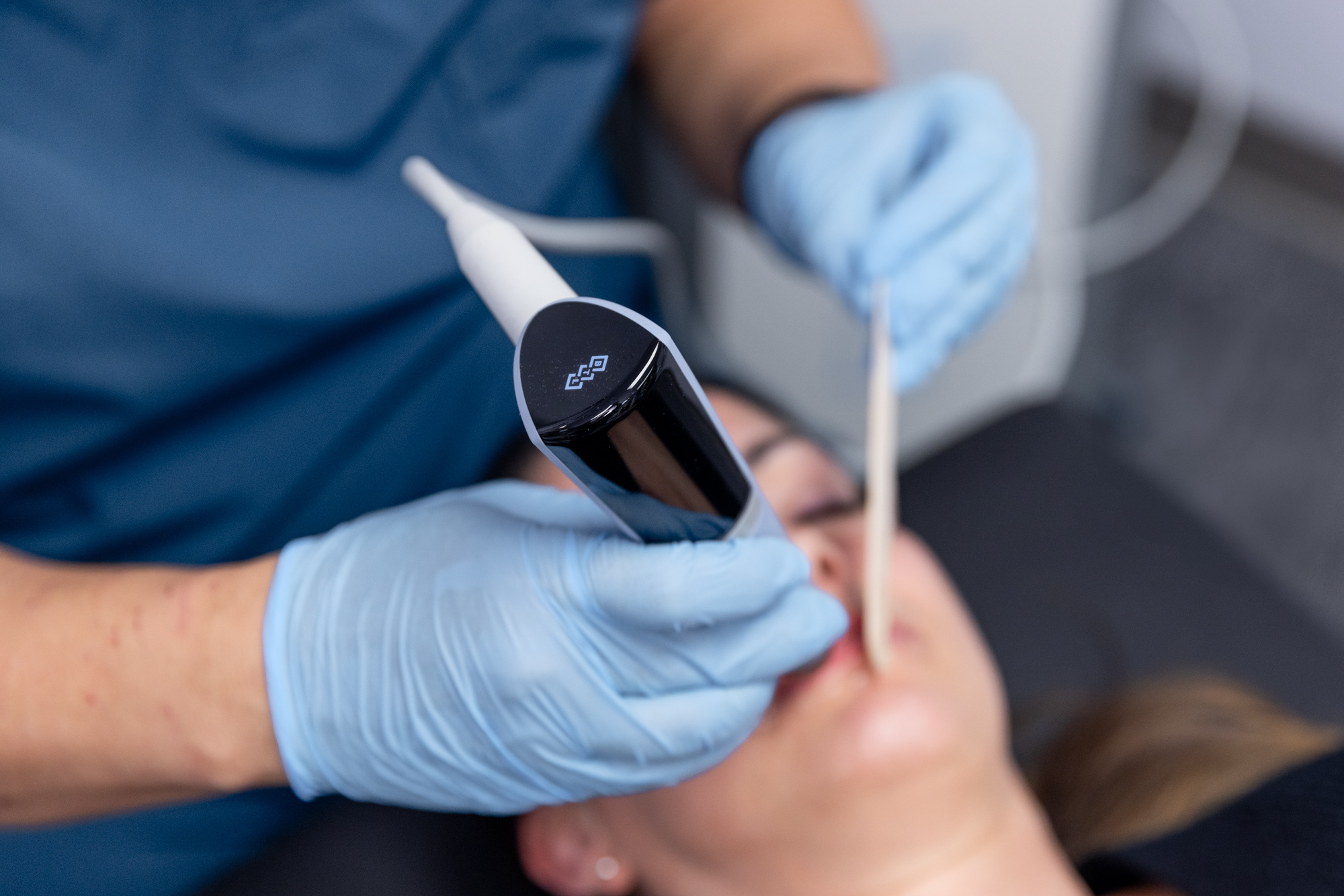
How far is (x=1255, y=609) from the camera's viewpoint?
3.82 ft

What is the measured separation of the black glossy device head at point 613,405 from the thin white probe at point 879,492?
0.30 meters

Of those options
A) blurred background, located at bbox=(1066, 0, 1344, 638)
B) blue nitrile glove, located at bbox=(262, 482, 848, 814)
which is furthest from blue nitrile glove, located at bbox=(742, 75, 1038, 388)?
blurred background, located at bbox=(1066, 0, 1344, 638)

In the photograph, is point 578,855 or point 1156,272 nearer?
point 578,855

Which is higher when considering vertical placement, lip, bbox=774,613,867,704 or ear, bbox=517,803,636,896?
lip, bbox=774,613,867,704

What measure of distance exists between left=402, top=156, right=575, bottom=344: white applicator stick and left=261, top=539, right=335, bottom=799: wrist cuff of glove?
23cm

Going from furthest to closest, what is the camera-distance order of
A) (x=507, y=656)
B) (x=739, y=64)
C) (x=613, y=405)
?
(x=739, y=64) → (x=507, y=656) → (x=613, y=405)

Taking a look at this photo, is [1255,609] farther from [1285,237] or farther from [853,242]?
[1285,237]

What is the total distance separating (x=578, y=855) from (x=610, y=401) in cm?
58

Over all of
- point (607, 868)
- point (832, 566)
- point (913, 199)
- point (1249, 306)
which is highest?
point (913, 199)

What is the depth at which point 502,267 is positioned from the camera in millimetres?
508

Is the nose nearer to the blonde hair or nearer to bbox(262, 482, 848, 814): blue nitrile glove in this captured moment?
bbox(262, 482, 848, 814): blue nitrile glove

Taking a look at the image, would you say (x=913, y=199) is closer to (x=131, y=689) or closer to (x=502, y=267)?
(x=502, y=267)

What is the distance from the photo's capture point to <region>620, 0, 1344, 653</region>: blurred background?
1.51 m

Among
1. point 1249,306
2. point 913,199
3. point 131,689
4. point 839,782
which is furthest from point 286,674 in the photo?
point 1249,306
